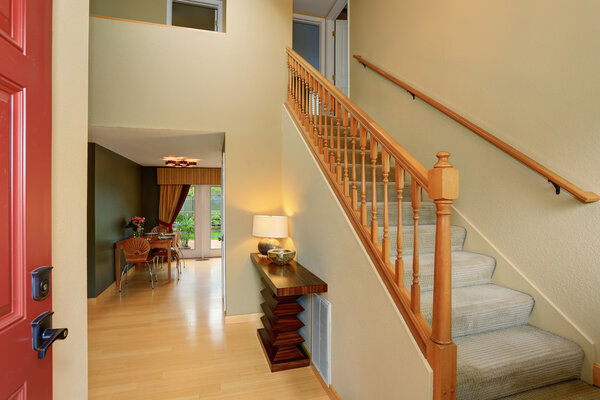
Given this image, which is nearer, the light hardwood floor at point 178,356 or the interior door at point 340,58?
the light hardwood floor at point 178,356

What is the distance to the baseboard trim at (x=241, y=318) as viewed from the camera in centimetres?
377

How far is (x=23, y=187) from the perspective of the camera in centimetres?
86

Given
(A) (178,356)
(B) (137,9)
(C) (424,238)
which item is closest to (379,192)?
(C) (424,238)

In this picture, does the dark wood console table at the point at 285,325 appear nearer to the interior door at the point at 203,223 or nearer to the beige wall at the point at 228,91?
the beige wall at the point at 228,91

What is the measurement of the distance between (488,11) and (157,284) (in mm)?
6080

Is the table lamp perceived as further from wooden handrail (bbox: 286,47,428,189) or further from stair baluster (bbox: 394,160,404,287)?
stair baluster (bbox: 394,160,404,287)

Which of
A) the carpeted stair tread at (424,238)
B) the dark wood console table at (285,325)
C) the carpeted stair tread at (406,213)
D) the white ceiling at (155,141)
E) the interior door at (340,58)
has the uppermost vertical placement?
the interior door at (340,58)

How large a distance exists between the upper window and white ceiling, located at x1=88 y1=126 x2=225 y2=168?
2351 millimetres

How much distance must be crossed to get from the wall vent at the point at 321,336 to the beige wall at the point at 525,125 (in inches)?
51.4

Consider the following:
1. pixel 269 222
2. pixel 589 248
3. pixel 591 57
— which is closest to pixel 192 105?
pixel 269 222

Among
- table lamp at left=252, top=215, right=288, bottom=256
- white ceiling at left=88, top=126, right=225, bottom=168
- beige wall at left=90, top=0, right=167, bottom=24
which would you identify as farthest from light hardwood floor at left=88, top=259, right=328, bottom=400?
beige wall at left=90, top=0, right=167, bottom=24

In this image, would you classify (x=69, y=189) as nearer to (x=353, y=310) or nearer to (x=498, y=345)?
(x=353, y=310)

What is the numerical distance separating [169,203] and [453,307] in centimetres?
754

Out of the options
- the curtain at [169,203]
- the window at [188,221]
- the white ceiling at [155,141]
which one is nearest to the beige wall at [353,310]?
the white ceiling at [155,141]
